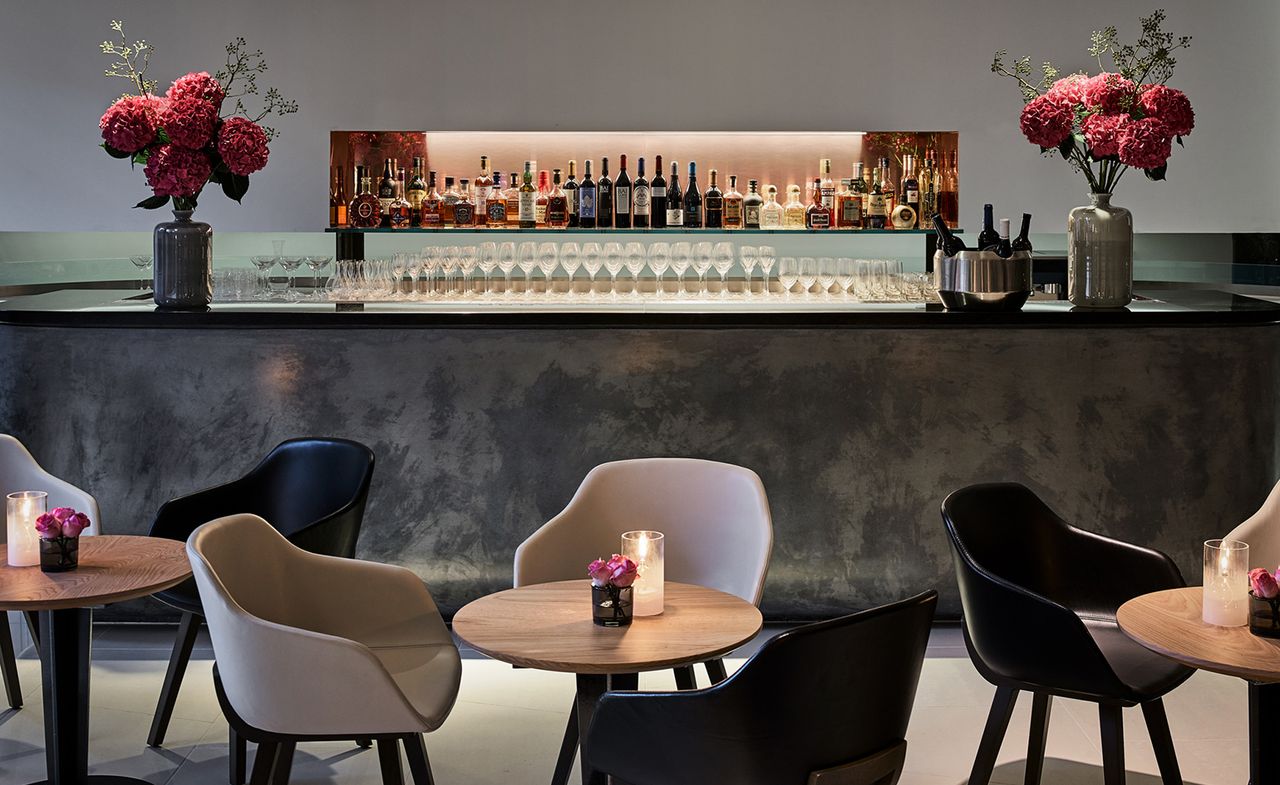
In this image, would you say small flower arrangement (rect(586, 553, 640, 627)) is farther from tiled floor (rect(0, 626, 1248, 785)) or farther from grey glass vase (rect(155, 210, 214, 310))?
grey glass vase (rect(155, 210, 214, 310))

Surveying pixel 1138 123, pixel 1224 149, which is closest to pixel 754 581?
pixel 1138 123

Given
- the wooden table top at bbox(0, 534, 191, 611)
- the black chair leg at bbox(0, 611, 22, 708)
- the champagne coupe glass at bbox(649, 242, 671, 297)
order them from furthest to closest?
the champagne coupe glass at bbox(649, 242, 671, 297) < the black chair leg at bbox(0, 611, 22, 708) < the wooden table top at bbox(0, 534, 191, 611)

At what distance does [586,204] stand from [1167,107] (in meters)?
2.58

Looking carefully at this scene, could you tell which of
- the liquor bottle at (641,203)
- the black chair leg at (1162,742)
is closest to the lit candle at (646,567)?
the black chair leg at (1162,742)

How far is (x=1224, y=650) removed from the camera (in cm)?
211

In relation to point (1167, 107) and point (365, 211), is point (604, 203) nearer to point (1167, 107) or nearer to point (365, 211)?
point (365, 211)

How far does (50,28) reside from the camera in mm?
5969

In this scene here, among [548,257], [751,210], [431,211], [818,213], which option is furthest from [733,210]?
[548,257]

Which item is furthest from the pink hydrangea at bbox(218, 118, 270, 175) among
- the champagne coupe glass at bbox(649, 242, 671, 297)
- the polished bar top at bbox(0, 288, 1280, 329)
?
the champagne coupe glass at bbox(649, 242, 671, 297)

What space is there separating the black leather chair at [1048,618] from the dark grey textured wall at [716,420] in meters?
0.91

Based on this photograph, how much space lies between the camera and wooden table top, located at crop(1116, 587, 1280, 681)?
204cm

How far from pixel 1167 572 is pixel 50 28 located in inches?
217

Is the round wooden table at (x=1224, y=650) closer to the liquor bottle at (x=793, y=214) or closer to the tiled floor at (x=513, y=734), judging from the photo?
the tiled floor at (x=513, y=734)

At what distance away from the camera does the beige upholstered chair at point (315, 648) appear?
2.15 metres
